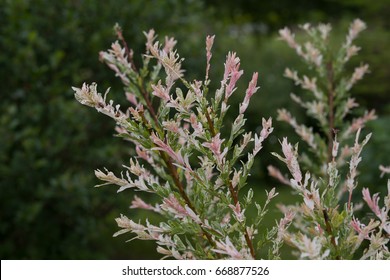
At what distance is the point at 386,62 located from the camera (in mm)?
10406

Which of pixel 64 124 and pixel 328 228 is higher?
pixel 328 228

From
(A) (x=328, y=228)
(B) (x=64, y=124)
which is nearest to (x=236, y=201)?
(A) (x=328, y=228)

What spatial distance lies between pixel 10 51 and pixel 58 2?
0.83 m

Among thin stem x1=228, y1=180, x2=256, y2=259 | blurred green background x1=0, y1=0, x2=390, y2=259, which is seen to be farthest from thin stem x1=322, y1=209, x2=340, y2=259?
blurred green background x1=0, y1=0, x2=390, y2=259

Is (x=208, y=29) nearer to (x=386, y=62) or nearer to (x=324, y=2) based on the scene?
(x=386, y=62)

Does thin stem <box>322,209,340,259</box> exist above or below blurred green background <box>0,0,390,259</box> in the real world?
above

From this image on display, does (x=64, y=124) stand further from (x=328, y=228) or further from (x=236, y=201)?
(x=328, y=228)

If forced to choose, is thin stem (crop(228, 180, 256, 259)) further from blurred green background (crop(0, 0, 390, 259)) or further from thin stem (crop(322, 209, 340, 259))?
blurred green background (crop(0, 0, 390, 259))

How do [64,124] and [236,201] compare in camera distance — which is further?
[64,124]

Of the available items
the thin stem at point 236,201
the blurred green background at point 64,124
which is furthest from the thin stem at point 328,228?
the blurred green background at point 64,124

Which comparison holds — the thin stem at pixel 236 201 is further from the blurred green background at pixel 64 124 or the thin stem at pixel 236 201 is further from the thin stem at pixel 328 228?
the blurred green background at pixel 64 124

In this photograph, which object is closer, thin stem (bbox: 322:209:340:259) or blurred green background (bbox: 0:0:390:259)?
thin stem (bbox: 322:209:340:259)

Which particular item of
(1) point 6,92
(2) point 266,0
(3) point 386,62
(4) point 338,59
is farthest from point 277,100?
(4) point 338,59

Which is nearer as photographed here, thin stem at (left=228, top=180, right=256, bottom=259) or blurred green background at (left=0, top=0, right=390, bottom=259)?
thin stem at (left=228, top=180, right=256, bottom=259)
